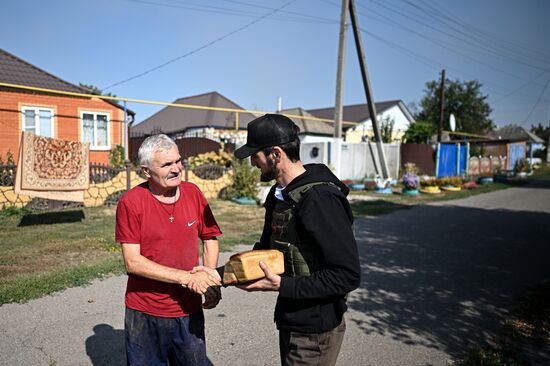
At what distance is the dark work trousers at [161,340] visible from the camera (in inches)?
90.1

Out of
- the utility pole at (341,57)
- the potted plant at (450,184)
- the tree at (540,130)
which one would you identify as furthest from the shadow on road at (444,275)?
the tree at (540,130)

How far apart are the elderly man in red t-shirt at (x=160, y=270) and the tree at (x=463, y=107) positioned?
169 feet

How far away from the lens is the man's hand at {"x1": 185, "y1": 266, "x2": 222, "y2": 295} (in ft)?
7.00

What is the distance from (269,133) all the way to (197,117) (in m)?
28.1

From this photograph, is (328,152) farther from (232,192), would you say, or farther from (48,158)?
(48,158)

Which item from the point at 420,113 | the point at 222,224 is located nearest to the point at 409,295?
the point at 222,224

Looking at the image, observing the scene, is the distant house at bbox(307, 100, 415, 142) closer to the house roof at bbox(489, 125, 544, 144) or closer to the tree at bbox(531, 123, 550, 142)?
the house roof at bbox(489, 125, 544, 144)

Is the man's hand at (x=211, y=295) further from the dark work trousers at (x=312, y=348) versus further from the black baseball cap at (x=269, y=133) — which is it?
the black baseball cap at (x=269, y=133)

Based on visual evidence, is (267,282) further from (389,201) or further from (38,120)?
(38,120)

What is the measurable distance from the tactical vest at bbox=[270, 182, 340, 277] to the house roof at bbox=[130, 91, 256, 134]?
2358cm

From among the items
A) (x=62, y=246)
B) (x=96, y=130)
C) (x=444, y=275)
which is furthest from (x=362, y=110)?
(x=62, y=246)

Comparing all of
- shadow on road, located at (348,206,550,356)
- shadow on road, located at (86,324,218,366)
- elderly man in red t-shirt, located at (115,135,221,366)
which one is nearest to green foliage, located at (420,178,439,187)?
shadow on road, located at (348,206,550,356)

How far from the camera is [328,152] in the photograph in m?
18.3

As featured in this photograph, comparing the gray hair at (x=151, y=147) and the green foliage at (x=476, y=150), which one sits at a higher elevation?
the green foliage at (x=476, y=150)
